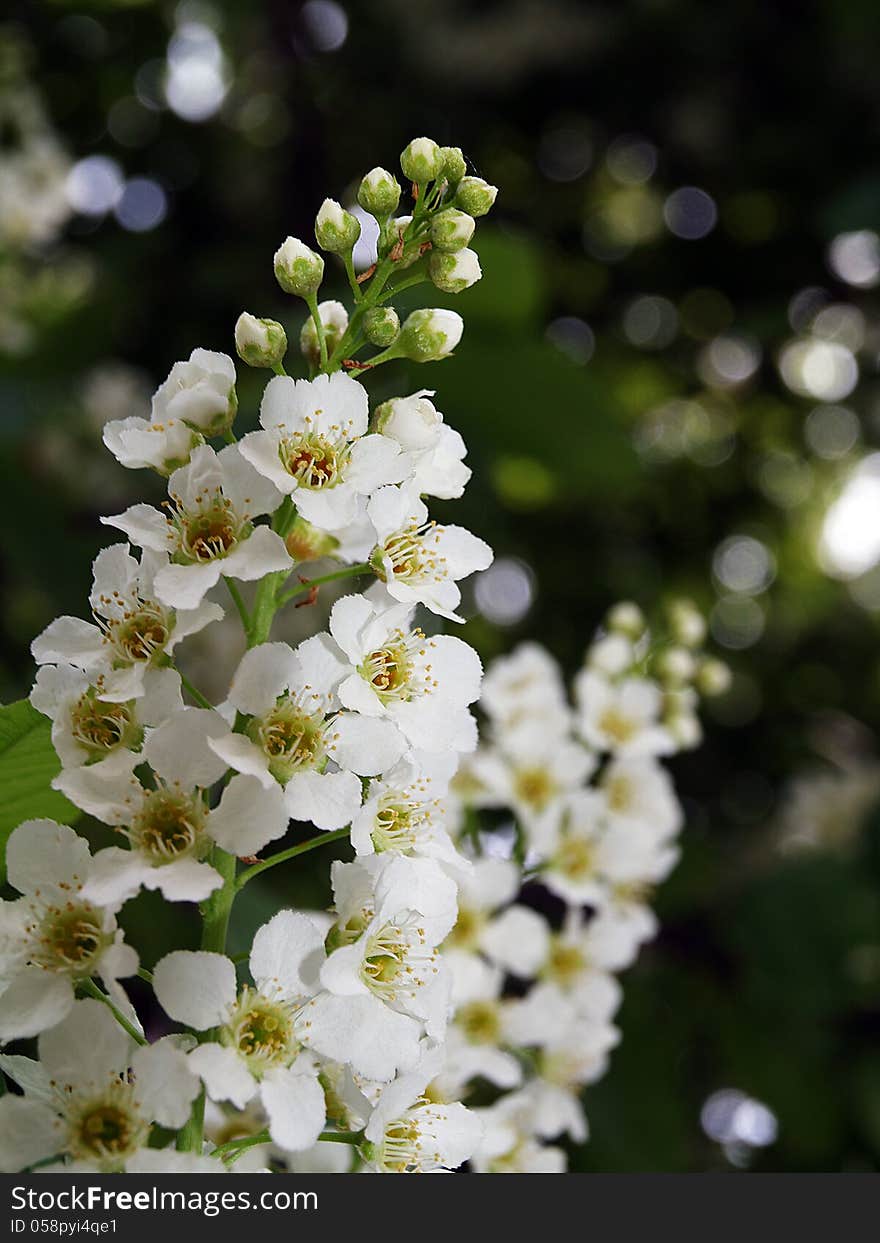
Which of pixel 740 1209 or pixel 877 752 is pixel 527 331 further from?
pixel 877 752

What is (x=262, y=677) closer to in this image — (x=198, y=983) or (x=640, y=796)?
(x=198, y=983)

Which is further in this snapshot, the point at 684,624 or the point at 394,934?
→ the point at 684,624

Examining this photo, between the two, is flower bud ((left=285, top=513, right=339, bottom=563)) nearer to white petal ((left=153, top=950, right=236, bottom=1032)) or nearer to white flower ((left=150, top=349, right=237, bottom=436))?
white flower ((left=150, top=349, right=237, bottom=436))

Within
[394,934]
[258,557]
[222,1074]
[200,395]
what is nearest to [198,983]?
[222,1074]

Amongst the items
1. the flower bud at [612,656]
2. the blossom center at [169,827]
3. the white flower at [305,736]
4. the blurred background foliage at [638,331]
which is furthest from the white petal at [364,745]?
the blurred background foliage at [638,331]

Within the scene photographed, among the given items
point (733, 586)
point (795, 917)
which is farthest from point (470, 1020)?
point (733, 586)

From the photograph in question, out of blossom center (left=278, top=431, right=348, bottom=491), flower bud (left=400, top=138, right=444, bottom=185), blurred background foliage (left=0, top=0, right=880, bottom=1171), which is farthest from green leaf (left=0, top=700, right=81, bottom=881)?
blurred background foliage (left=0, top=0, right=880, bottom=1171)

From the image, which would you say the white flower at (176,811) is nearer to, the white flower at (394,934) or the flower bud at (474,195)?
the white flower at (394,934)
